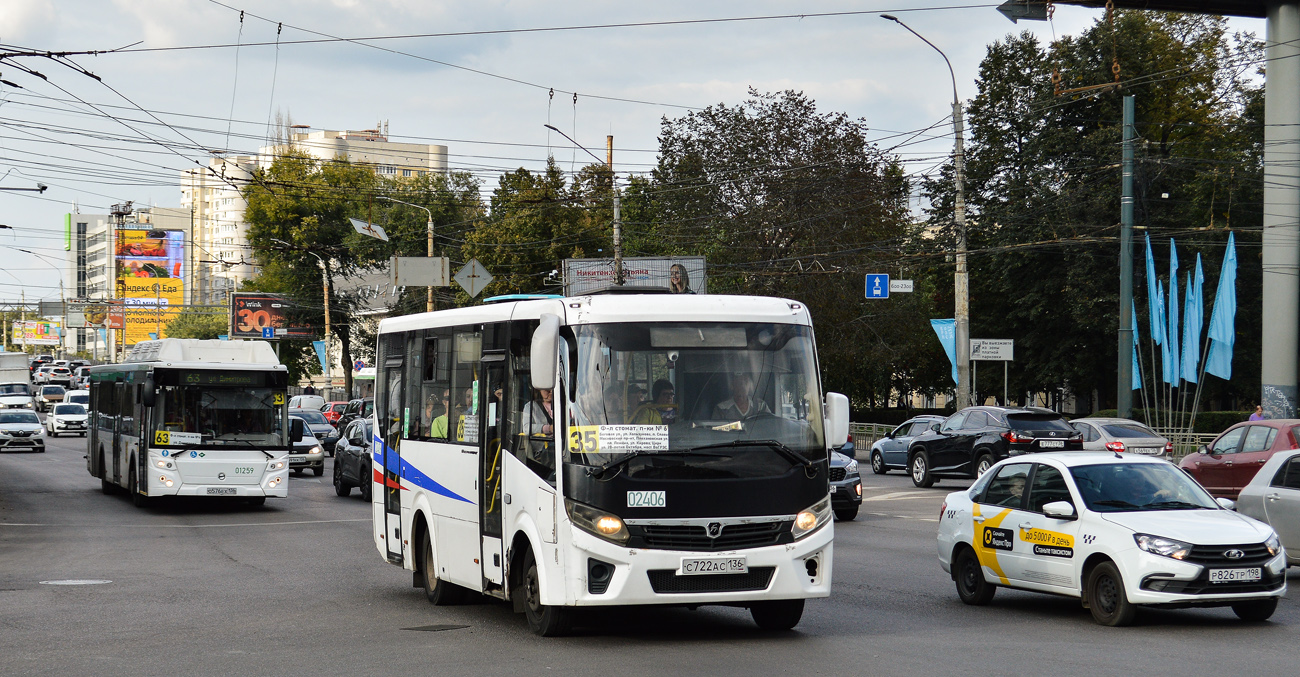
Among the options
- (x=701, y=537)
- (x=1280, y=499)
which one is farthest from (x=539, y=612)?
(x=1280, y=499)

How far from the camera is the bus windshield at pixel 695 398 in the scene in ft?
32.5

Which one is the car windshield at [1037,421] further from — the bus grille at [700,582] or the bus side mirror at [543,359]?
the bus side mirror at [543,359]

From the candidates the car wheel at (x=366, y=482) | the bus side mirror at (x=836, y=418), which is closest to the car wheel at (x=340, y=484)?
the car wheel at (x=366, y=482)

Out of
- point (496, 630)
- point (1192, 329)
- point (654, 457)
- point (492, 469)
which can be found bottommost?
point (496, 630)

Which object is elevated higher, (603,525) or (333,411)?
(603,525)

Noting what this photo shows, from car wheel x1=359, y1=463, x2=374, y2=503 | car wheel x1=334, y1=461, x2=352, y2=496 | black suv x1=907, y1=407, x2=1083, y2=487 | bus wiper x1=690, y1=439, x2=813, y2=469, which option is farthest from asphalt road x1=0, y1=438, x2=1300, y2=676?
car wheel x1=334, y1=461, x2=352, y2=496

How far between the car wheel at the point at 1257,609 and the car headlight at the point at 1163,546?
822mm

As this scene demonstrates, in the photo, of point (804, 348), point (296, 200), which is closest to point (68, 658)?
point (804, 348)

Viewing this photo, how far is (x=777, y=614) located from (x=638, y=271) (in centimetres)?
4436

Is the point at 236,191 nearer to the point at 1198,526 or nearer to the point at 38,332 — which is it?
the point at 38,332

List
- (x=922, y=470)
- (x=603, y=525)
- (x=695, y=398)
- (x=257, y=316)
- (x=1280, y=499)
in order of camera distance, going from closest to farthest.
Answer: 1. (x=603, y=525)
2. (x=695, y=398)
3. (x=1280, y=499)
4. (x=922, y=470)
5. (x=257, y=316)

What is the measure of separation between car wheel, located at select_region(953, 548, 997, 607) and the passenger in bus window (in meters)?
3.55

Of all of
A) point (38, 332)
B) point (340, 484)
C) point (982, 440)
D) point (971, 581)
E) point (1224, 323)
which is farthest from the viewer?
point (38, 332)

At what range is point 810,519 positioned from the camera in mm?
10141
